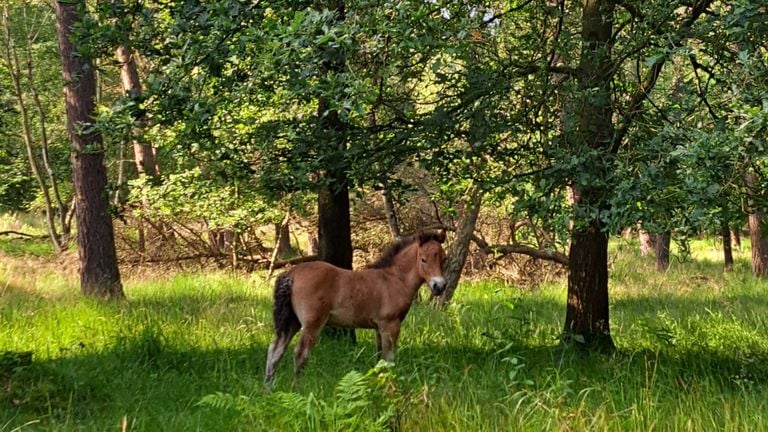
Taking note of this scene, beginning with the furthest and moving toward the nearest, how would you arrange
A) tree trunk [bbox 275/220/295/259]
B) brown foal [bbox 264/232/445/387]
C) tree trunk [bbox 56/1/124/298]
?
tree trunk [bbox 275/220/295/259]
tree trunk [bbox 56/1/124/298]
brown foal [bbox 264/232/445/387]

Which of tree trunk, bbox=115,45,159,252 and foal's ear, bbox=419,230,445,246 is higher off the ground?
tree trunk, bbox=115,45,159,252

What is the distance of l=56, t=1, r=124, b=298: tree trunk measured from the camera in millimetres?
11625

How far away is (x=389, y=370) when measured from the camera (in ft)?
16.7

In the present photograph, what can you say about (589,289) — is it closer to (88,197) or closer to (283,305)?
(283,305)

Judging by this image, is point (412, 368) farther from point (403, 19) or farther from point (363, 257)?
point (363, 257)

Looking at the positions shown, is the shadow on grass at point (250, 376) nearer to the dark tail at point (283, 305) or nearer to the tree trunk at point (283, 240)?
the dark tail at point (283, 305)

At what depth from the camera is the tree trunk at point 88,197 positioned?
11625 mm

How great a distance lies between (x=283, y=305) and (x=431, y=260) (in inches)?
62.1

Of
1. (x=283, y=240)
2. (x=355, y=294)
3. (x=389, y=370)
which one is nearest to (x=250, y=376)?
(x=355, y=294)

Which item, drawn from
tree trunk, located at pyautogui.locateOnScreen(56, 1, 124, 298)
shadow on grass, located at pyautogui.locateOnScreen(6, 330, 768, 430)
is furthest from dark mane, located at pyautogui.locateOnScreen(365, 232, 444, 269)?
tree trunk, located at pyautogui.locateOnScreen(56, 1, 124, 298)

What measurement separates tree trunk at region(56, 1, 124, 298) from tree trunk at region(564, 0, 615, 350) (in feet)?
25.7

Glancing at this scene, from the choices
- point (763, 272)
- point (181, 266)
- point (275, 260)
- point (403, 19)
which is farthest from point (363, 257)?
point (403, 19)

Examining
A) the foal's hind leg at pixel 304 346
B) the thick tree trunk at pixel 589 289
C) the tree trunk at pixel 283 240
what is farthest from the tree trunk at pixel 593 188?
the tree trunk at pixel 283 240

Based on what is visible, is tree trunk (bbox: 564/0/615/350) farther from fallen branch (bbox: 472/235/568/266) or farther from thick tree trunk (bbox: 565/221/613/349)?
fallen branch (bbox: 472/235/568/266)
